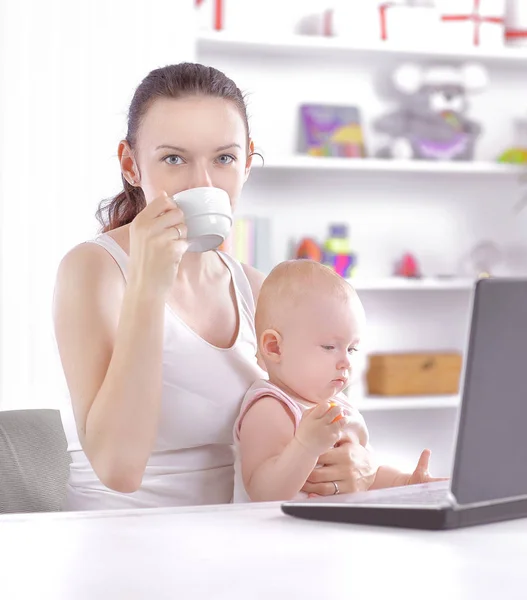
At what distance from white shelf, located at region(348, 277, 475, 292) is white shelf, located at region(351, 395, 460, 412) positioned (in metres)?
0.41

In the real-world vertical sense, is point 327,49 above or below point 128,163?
above

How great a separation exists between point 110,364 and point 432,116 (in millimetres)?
2780

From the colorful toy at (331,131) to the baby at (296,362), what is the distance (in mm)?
2252

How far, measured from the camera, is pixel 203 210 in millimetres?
1348

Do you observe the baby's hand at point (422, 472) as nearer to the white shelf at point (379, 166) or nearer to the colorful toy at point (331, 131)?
the white shelf at point (379, 166)

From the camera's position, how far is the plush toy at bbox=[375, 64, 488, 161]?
3848mm

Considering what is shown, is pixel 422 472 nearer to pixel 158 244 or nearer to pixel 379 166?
pixel 158 244

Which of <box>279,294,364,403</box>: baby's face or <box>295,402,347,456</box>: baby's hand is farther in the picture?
<box>279,294,364,403</box>: baby's face

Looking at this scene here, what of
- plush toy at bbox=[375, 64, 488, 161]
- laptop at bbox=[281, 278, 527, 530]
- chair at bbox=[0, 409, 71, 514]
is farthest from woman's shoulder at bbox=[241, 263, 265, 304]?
plush toy at bbox=[375, 64, 488, 161]

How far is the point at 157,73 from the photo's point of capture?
1.62m

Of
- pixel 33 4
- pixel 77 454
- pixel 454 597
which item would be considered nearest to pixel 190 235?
pixel 77 454

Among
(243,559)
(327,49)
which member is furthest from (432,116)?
(243,559)

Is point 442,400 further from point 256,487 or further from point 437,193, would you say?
point 256,487

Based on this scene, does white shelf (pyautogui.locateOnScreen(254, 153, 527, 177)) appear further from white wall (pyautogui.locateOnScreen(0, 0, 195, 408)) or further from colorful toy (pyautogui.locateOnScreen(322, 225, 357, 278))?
white wall (pyautogui.locateOnScreen(0, 0, 195, 408))
